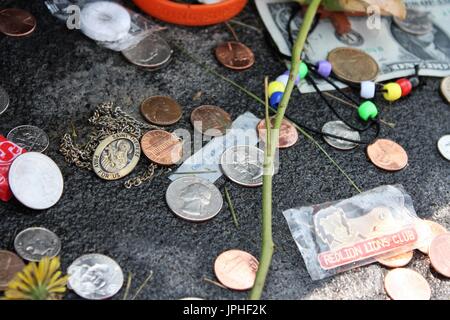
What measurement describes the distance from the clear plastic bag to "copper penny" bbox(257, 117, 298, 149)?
208 millimetres

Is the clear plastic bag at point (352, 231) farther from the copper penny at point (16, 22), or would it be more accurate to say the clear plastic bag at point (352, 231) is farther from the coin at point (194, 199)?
the copper penny at point (16, 22)

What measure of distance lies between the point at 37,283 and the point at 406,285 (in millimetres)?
841

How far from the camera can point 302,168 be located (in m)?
1.67

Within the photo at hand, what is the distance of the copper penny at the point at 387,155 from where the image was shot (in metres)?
1.69

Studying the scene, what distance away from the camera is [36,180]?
147 cm

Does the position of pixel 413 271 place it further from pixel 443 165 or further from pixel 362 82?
pixel 362 82

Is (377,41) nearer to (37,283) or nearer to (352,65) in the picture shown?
(352,65)

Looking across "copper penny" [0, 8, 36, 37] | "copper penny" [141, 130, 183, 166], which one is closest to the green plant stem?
"copper penny" [141, 130, 183, 166]

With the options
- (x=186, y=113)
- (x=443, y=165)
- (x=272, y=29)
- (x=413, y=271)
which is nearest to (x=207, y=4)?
(x=272, y=29)

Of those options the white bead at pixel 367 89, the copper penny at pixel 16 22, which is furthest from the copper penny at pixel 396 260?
the copper penny at pixel 16 22

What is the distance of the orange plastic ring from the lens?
1.87 m

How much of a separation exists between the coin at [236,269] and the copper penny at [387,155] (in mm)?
483
